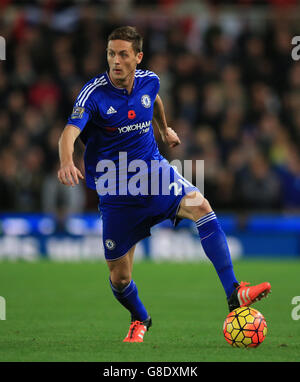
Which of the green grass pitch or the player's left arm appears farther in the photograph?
the player's left arm

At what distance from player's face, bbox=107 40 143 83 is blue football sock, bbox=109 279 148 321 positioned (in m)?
1.71

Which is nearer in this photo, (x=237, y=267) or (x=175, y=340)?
(x=175, y=340)

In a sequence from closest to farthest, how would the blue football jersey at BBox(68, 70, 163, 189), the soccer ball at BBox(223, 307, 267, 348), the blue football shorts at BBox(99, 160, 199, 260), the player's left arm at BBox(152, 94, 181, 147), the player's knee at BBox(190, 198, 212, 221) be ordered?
the soccer ball at BBox(223, 307, 267, 348) < the player's knee at BBox(190, 198, 212, 221) < the blue football jersey at BBox(68, 70, 163, 189) < the blue football shorts at BBox(99, 160, 199, 260) < the player's left arm at BBox(152, 94, 181, 147)

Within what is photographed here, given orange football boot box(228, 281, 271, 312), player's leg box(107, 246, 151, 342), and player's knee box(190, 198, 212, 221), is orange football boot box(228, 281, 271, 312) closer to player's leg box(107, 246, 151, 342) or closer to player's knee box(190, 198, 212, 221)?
player's knee box(190, 198, 212, 221)

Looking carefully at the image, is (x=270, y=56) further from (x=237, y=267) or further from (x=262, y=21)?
(x=237, y=267)

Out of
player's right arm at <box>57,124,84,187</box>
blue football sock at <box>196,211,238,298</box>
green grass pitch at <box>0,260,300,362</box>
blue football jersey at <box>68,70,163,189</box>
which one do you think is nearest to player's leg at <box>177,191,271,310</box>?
blue football sock at <box>196,211,238,298</box>

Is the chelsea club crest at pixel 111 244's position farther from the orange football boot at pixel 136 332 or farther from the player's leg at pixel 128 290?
the orange football boot at pixel 136 332

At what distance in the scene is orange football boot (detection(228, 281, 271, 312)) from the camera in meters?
6.05

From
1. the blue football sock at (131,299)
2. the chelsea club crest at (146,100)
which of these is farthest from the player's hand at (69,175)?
the blue football sock at (131,299)

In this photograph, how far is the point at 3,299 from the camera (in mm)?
9586

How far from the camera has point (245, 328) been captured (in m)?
6.10

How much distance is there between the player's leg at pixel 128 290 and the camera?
22.4ft

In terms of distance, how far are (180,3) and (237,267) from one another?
7304 millimetres
